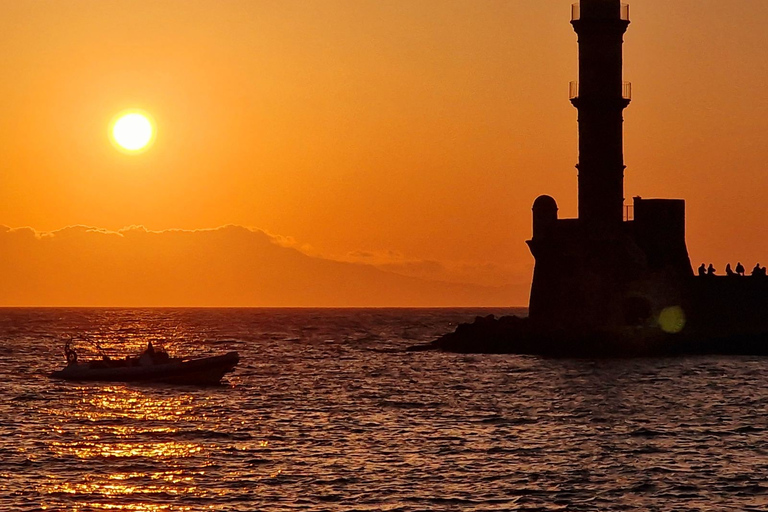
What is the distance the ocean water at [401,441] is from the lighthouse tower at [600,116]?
10.2 metres

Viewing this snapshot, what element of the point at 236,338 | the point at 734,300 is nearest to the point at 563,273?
the point at 734,300

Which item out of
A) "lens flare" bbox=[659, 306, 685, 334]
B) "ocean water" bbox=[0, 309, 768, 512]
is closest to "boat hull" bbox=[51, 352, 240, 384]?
"ocean water" bbox=[0, 309, 768, 512]

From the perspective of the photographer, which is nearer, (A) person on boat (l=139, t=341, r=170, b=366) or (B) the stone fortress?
(A) person on boat (l=139, t=341, r=170, b=366)

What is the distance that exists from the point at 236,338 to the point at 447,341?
4162 cm

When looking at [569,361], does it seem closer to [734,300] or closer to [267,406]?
[734,300]

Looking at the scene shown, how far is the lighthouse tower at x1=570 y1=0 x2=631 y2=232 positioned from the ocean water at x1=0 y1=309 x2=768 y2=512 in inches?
402

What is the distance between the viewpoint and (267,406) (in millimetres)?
48500

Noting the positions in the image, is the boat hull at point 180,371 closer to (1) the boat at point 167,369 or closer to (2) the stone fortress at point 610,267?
(1) the boat at point 167,369

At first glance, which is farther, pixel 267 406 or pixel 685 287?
pixel 685 287

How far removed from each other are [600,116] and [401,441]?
38.8 metres

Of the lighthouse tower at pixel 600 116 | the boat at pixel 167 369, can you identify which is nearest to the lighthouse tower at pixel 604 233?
the lighthouse tower at pixel 600 116

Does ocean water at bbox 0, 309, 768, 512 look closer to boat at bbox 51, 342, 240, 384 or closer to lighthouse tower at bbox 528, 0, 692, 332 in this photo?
boat at bbox 51, 342, 240, 384

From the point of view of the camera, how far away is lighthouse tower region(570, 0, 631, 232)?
237 feet

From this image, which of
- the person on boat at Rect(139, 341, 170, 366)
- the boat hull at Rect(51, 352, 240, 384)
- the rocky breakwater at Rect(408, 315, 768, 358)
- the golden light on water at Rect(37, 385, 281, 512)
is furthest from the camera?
the rocky breakwater at Rect(408, 315, 768, 358)
